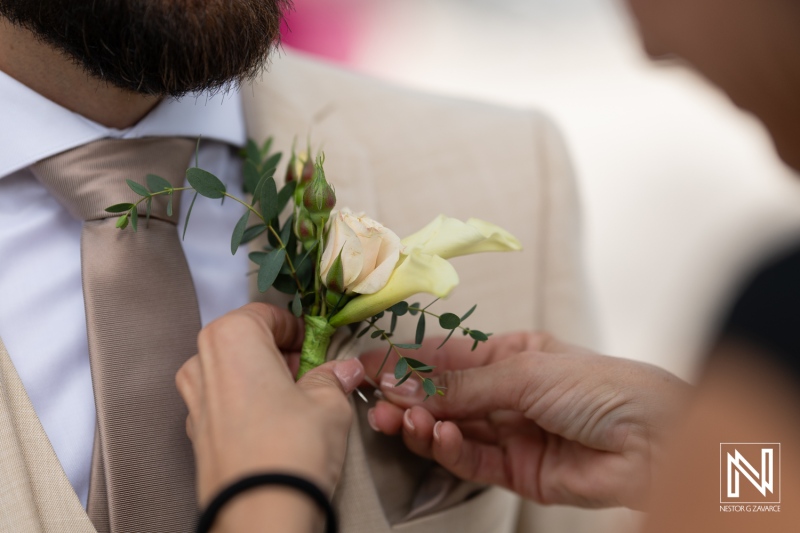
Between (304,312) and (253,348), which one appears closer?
(253,348)

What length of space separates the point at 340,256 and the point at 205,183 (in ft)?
0.56

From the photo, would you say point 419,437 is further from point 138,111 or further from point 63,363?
point 138,111

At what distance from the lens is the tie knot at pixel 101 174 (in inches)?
30.9

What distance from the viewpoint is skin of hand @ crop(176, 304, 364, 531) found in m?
0.56

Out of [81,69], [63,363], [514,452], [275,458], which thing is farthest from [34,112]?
[514,452]

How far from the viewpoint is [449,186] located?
1.13m

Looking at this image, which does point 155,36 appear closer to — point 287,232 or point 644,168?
point 287,232

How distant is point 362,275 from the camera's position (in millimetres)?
646

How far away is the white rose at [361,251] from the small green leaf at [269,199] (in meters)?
0.09

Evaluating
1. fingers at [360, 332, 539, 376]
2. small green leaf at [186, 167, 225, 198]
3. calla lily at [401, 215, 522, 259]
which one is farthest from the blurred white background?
small green leaf at [186, 167, 225, 198]

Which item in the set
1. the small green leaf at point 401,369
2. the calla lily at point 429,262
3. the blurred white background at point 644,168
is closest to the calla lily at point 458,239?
the calla lily at point 429,262

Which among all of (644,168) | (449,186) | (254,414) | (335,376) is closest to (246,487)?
(254,414)

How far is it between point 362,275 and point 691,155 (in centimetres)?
202

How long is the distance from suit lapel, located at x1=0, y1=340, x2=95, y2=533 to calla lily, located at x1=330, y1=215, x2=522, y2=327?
1.03 feet
